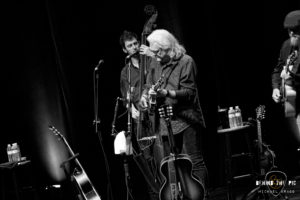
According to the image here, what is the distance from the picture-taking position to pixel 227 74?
5.68 m

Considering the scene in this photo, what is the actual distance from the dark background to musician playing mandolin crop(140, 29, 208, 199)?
1.41 metres

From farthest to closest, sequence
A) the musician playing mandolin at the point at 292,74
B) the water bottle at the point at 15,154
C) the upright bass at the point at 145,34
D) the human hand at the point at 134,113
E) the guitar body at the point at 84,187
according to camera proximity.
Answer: the water bottle at the point at 15,154, the guitar body at the point at 84,187, the human hand at the point at 134,113, the upright bass at the point at 145,34, the musician playing mandolin at the point at 292,74

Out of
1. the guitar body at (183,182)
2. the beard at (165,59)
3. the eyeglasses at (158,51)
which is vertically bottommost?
the guitar body at (183,182)

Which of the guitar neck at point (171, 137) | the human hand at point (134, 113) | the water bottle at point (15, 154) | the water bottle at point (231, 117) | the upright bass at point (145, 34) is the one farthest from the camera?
the water bottle at point (15, 154)

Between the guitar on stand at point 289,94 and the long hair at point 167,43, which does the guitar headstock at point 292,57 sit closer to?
the guitar on stand at point 289,94

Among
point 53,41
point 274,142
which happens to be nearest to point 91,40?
point 53,41

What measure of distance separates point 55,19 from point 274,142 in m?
3.05

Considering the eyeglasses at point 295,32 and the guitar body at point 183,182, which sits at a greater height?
the eyeglasses at point 295,32

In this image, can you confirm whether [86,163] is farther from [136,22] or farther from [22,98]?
[136,22]

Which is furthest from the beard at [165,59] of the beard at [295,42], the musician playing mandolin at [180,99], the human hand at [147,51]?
the beard at [295,42]

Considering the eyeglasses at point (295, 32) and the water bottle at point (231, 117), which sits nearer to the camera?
the eyeglasses at point (295, 32)

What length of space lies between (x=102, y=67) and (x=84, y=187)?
1.63 m

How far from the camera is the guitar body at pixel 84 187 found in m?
5.02

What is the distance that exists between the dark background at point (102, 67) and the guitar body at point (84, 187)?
852 mm
